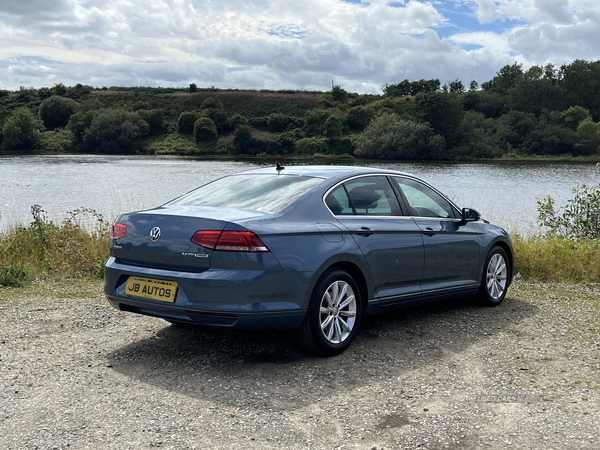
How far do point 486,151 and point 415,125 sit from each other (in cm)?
945

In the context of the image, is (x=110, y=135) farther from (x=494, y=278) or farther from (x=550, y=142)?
(x=494, y=278)

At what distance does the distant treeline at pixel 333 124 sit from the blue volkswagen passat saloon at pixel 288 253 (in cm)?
6788

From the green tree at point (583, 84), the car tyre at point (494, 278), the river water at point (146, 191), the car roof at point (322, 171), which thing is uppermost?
the green tree at point (583, 84)

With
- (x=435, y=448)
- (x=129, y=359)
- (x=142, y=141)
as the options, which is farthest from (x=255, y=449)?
(x=142, y=141)

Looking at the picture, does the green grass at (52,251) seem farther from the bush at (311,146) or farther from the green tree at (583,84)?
the green tree at (583,84)

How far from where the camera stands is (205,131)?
90.6 m

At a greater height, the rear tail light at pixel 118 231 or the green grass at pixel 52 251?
the rear tail light at pixel 118 231

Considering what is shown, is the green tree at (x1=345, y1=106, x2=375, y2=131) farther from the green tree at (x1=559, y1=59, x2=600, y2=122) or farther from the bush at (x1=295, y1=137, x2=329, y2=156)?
the green tree at (x1=559, y1=59, x2=600, y2=122)

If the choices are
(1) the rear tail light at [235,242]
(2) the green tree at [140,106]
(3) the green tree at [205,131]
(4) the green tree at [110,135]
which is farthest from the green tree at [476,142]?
(1) the rear tail light at [235,242]

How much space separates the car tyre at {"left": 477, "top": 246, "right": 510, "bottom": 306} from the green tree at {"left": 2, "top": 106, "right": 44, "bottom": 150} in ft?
284

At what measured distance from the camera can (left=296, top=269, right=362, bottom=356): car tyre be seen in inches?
201

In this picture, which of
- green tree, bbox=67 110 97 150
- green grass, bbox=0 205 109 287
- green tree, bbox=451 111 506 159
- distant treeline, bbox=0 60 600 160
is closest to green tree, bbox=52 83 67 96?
distant treeline, bbox=0 60 600 160

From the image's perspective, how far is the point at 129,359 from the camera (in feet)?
17.4

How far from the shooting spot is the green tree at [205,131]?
295ft
